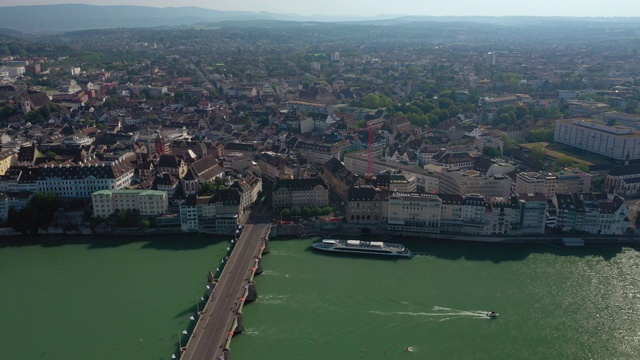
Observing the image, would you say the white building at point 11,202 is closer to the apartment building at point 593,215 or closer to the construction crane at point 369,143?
the construction crane at point 369,143

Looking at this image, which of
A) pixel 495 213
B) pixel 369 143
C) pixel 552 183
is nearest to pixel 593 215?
pixel 552 183

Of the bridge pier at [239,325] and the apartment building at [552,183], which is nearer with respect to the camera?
the bridge pier at [239,325]

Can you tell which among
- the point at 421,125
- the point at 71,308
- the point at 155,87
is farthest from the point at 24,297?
the point at 155,87

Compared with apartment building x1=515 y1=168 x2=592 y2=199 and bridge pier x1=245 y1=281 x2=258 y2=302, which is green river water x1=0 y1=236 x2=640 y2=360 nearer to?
bridge pier x1=245 y1=281 x2=258 y2=302

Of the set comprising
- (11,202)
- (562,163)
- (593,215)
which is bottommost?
(11,202)

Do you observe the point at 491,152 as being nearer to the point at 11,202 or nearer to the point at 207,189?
the point at 207,189

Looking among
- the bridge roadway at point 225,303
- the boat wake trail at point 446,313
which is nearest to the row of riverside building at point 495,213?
the bridge roadway at point 225,303

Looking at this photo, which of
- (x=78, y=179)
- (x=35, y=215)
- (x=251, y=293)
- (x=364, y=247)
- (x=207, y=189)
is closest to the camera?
(x=251, y=293)

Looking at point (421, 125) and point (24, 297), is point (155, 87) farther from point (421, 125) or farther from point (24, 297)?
point (24, 297)
